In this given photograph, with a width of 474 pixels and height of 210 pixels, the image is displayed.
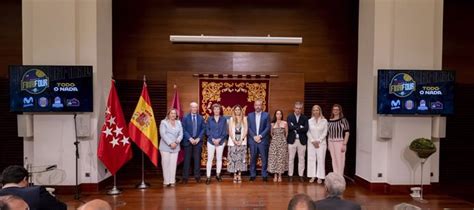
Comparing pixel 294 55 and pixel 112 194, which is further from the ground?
pixel 294 55

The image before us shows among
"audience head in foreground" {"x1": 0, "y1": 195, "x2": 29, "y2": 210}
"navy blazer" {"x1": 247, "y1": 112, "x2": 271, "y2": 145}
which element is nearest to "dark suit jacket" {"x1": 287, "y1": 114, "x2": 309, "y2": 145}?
"navy blazer" {"x1": 247, "y1": 112, "x2": 271, "y2": 145}

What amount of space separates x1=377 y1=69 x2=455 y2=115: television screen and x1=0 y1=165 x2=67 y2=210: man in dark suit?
5.34 m


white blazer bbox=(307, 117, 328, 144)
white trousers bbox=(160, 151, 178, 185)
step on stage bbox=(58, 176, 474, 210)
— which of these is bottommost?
step on stage bbox=(58, 176, 474, 210)

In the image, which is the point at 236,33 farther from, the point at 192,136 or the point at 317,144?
the point at 317,144

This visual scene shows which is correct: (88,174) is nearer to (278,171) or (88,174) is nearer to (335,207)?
(278,171)

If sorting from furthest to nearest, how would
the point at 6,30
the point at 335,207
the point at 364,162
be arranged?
the point at 6,30
the point at 364,162
the point at 335,207

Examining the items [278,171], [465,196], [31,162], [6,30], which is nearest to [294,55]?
[278,171]

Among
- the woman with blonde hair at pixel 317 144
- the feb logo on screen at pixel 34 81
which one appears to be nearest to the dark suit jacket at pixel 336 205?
the woman with blonde hair at pixel 317 144

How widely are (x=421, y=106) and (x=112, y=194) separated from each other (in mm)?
5513

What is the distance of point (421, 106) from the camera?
6641 millimetres

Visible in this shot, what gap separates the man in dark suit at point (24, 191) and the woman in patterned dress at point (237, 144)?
451cm

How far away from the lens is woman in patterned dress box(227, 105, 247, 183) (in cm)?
765

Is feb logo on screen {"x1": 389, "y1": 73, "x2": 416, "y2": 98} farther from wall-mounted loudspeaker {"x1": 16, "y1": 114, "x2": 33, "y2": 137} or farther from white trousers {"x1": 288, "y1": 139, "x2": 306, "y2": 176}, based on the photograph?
wall-mounted loudspeaker {"x1": 16, "y1": 114, "x2": 33, "y2": 137}

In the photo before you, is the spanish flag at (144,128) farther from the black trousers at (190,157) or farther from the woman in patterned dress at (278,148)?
the woman in patterned dress at (278,148)
